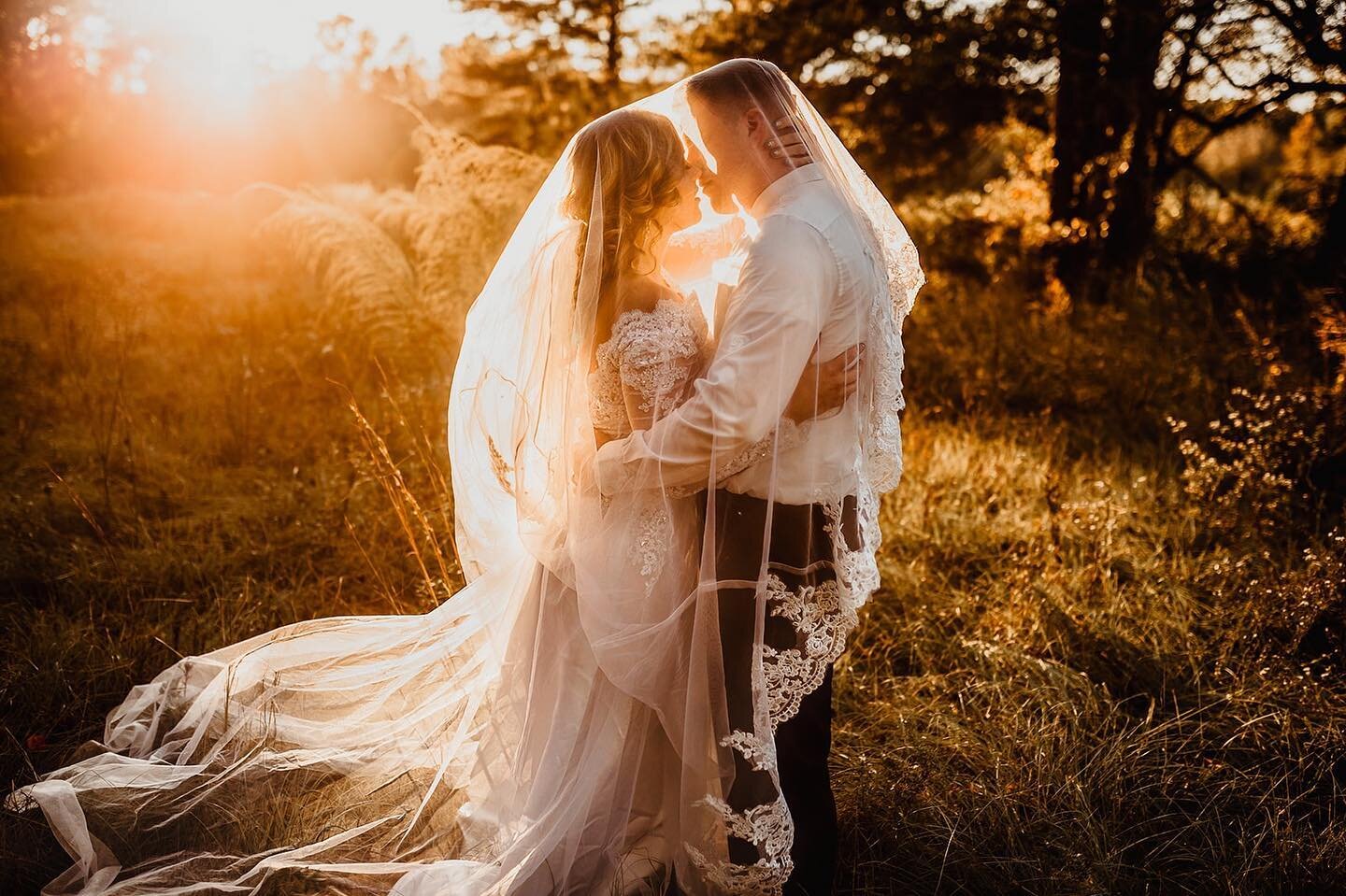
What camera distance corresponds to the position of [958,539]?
3963 millimetres

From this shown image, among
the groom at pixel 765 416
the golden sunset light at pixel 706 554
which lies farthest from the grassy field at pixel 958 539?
the groom at pixel 765 416

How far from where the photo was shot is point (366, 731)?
2.72 m

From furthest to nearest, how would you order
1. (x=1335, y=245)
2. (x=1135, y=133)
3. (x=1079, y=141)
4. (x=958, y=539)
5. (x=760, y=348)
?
(x=1079, y=141), (x=1135, y=133), (x=1335, y=245), (x=958, y=539), (x=760, y=348)

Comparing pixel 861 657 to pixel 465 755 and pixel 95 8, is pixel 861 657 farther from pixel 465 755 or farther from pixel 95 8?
pixel 95 8

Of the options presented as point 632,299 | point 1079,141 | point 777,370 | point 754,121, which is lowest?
point 777,370

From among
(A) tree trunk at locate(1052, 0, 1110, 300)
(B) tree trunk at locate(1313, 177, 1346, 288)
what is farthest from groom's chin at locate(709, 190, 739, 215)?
(A) tree trunk at locate(1052, 0, 1110, 300)

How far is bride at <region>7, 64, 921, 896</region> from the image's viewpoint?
1914mm

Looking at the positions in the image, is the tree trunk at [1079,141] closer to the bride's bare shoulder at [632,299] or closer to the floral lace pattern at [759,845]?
the bride's bare shoulder at [632,299]

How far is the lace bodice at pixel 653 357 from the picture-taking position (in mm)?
1901

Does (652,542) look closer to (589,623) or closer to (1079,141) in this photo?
(589,623)

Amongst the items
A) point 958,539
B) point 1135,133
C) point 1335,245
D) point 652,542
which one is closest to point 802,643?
point 652,542

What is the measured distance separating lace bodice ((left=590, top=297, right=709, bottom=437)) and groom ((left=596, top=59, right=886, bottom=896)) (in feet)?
0.34

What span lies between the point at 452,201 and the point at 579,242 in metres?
4.12

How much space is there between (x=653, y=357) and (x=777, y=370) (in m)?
0.32
